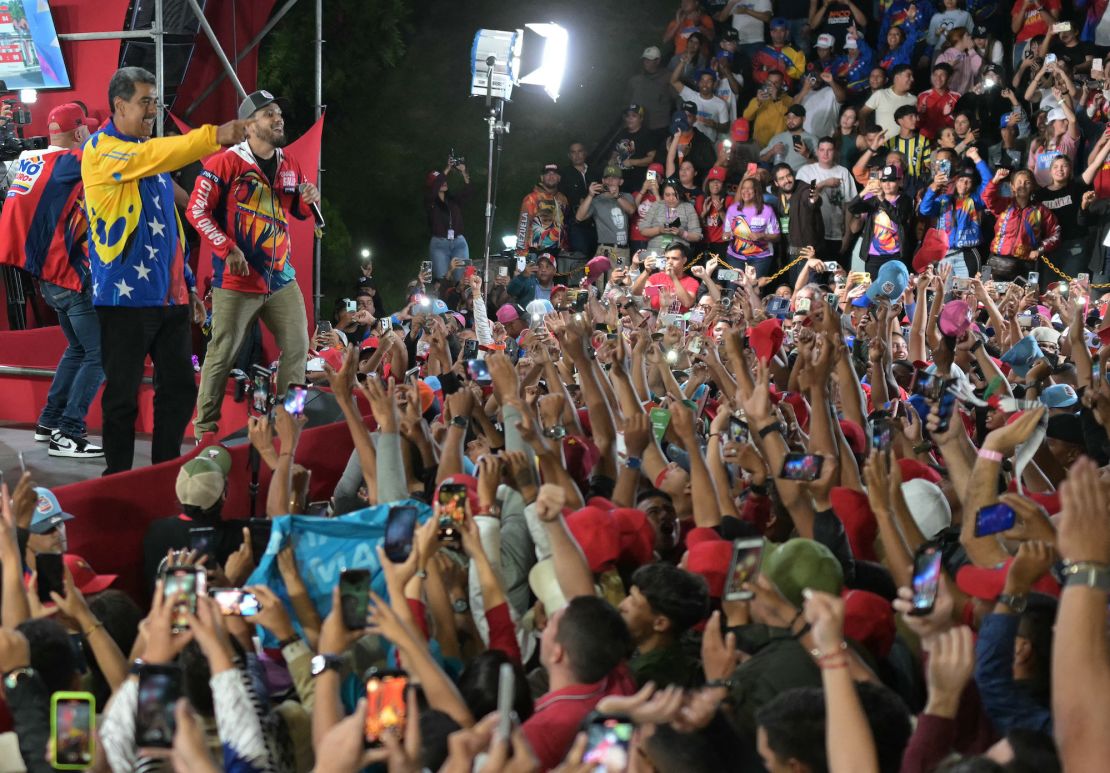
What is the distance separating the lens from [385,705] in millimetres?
2152

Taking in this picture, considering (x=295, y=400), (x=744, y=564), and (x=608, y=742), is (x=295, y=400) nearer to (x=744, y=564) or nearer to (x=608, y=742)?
(x=744, y=564)

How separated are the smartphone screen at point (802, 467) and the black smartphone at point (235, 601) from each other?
148 centimetres

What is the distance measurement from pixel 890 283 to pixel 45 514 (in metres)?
6.00

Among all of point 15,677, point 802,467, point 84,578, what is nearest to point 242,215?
point 84,578

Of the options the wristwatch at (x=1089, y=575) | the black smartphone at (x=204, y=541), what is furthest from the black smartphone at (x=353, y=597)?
the wristwatch at (x=1089, y=575)

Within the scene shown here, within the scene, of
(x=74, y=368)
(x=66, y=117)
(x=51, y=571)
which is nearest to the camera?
(x=51, y=571)

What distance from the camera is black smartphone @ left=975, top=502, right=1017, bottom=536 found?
272 centimetres

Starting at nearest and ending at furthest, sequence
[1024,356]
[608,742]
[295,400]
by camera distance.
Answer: [608,742], [295,400], [1024,356]

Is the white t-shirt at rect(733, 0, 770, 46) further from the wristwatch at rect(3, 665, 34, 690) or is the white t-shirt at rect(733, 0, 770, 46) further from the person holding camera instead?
the wristwatch at rect(3, 665, 34, 690)

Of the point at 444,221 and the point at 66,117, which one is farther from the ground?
the point at 66,117

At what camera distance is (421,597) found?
3.12 m

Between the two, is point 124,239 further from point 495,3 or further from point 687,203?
point 495,3

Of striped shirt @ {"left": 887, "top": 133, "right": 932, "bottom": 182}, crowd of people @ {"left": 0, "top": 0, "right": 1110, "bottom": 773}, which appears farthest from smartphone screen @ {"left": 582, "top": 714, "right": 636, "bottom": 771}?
striped shirt @ {"left": 887, "top": 133, "right": 932, "bottom": 182}

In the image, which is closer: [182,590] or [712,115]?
[182,590]
